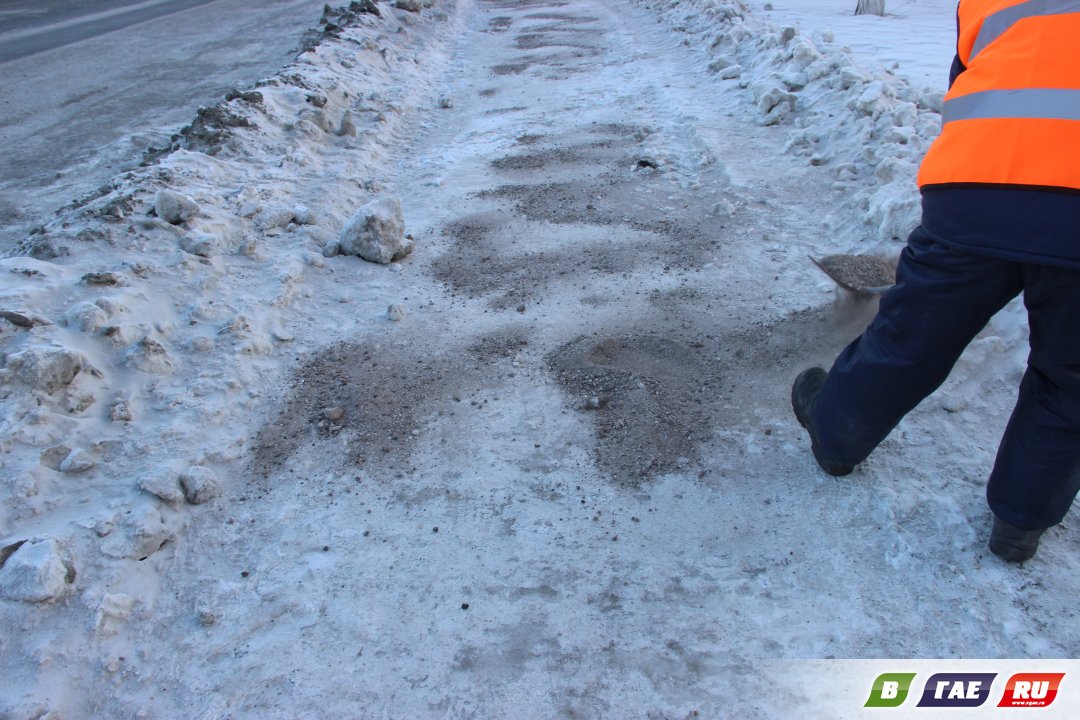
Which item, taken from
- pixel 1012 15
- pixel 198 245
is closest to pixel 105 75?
pixel 198 245

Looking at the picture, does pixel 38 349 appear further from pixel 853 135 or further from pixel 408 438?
pixel 853 135

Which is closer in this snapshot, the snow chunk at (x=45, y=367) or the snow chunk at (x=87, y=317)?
the snow chunk at (x=45, y=367)

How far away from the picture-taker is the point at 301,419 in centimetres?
292

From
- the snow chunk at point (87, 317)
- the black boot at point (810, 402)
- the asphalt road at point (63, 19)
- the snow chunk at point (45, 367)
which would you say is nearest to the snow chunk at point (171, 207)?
the snow chunk at point (87, 317)

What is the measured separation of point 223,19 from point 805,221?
10309 millimetres

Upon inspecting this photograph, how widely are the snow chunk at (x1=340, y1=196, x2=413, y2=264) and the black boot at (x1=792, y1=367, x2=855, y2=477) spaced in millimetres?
2332

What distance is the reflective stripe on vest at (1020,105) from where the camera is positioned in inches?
66.5

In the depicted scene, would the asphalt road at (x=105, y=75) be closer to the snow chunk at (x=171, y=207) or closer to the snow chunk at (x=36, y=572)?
the snow chunk at (x=171, y=207)

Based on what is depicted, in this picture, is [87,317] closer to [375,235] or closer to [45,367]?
[45,367]

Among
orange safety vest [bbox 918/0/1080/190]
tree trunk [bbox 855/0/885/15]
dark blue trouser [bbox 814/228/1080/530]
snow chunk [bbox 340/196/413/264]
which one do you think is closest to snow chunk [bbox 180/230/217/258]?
snow chunk [bbox 340/196/413/264]

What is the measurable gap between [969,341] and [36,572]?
2.69m

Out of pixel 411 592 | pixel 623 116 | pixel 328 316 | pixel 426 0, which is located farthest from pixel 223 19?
pixel 411 592

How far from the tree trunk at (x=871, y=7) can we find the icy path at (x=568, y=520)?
6.19 metres

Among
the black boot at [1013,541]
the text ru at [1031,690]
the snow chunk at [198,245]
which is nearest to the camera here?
the text ru at [1031,690]
